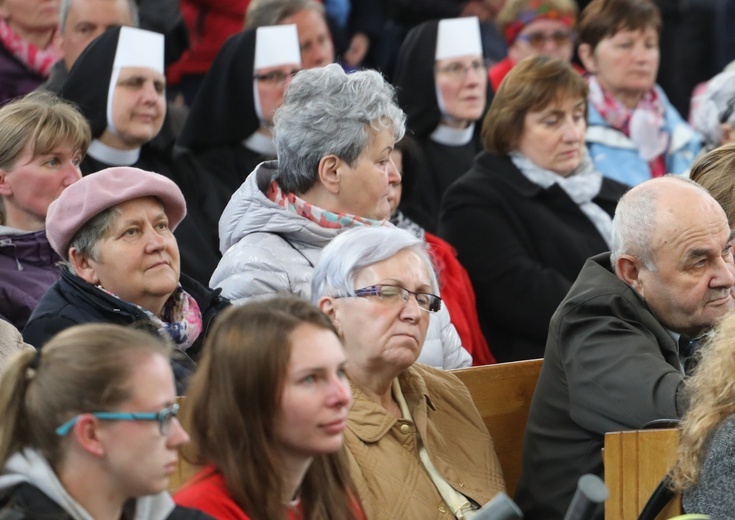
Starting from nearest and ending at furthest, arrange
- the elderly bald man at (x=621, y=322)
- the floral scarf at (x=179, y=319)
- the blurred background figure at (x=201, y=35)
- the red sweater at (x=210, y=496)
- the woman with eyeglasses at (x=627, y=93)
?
the red sweater at (x=210, y=496), the elderly bald man at (x=621, y=322), the floral scarf at (x=179, y=319), the woman with eyeglasses at (x=627, y=93), the blurred background figure at (x=201, y=35)

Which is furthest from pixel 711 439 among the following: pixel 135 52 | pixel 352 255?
pixel 135 52

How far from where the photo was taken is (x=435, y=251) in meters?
5.45

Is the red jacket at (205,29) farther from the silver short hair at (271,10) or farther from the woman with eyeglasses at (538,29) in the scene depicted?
the woman with eyeglasses at (538,29)

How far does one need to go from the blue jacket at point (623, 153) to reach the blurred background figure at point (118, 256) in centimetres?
328

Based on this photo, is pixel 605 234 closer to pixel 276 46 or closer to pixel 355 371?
pixel 276 46

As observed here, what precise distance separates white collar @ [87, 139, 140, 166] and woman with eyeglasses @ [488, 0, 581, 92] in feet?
8.68

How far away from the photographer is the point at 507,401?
14.1 ft

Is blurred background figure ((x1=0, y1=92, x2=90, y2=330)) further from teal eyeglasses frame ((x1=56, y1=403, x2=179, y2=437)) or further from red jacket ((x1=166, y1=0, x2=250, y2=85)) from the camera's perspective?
red jacket ((x1=166, y1=0, x2=250, y2=85))

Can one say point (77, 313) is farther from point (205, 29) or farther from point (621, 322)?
point (205, 29)

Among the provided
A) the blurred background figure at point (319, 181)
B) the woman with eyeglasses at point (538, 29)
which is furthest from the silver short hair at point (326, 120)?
the woman with eyeglasses at point (538, 29)

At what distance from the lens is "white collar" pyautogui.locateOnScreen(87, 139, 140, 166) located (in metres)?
5.62

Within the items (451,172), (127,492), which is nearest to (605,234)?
(451,172)

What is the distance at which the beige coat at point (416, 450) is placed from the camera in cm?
351

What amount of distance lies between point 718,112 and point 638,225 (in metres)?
2.61
